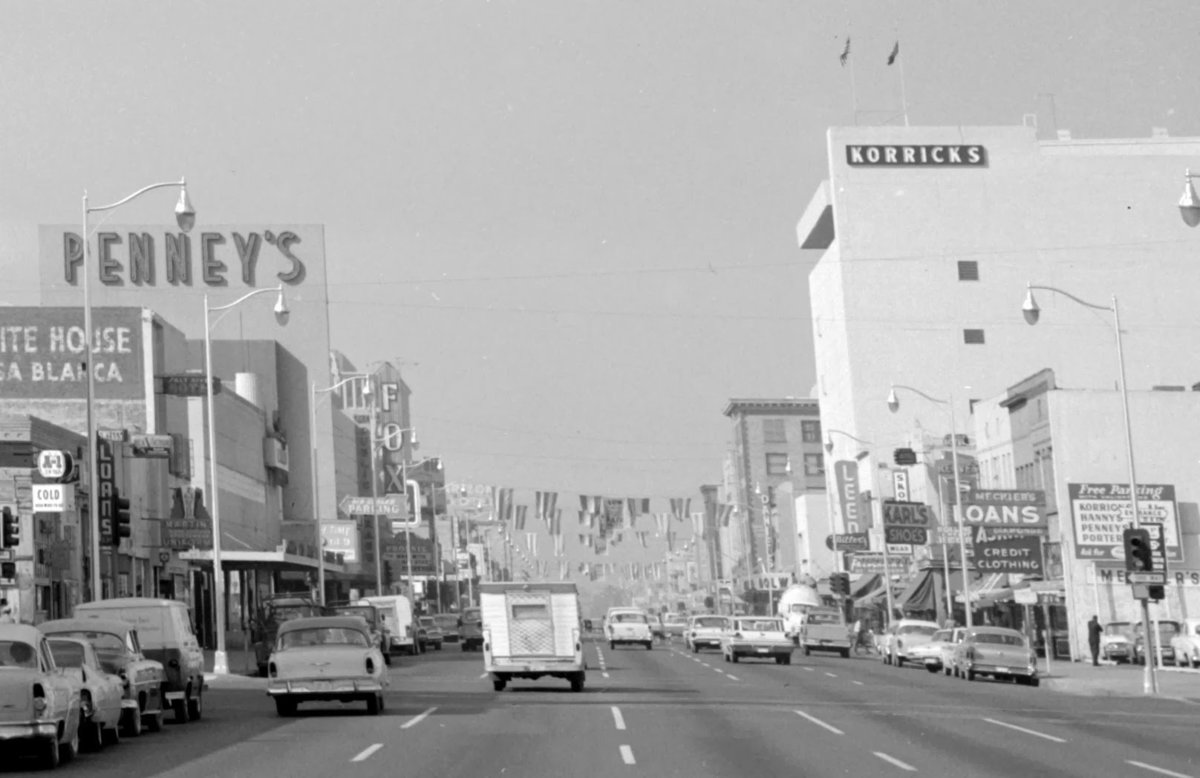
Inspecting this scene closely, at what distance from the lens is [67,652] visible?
24.5m

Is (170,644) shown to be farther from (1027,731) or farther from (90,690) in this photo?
(1027,731)

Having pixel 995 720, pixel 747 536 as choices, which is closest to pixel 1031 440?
pixel 995 720

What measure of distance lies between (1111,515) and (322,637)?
126 ft

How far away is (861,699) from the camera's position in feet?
119

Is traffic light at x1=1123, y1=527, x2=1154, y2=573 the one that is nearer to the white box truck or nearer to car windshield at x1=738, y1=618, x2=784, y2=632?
the white box truck

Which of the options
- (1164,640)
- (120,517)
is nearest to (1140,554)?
(1164,640)

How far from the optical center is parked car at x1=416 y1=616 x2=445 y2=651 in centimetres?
8575

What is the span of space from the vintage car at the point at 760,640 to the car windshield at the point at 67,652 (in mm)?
37901

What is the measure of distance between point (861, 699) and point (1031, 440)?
1581 inches

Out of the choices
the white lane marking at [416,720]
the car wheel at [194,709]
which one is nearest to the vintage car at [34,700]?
the white lane marking at [416,720]

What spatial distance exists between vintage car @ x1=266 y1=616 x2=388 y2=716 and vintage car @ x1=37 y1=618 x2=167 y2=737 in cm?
247

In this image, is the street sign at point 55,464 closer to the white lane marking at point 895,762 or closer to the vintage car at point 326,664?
the vintage car at point 326,664

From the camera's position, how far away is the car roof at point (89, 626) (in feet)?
89.2

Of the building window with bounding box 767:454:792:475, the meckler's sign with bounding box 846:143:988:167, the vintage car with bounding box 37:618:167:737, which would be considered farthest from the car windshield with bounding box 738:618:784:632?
the building window with bounding box 767:454:792:475
